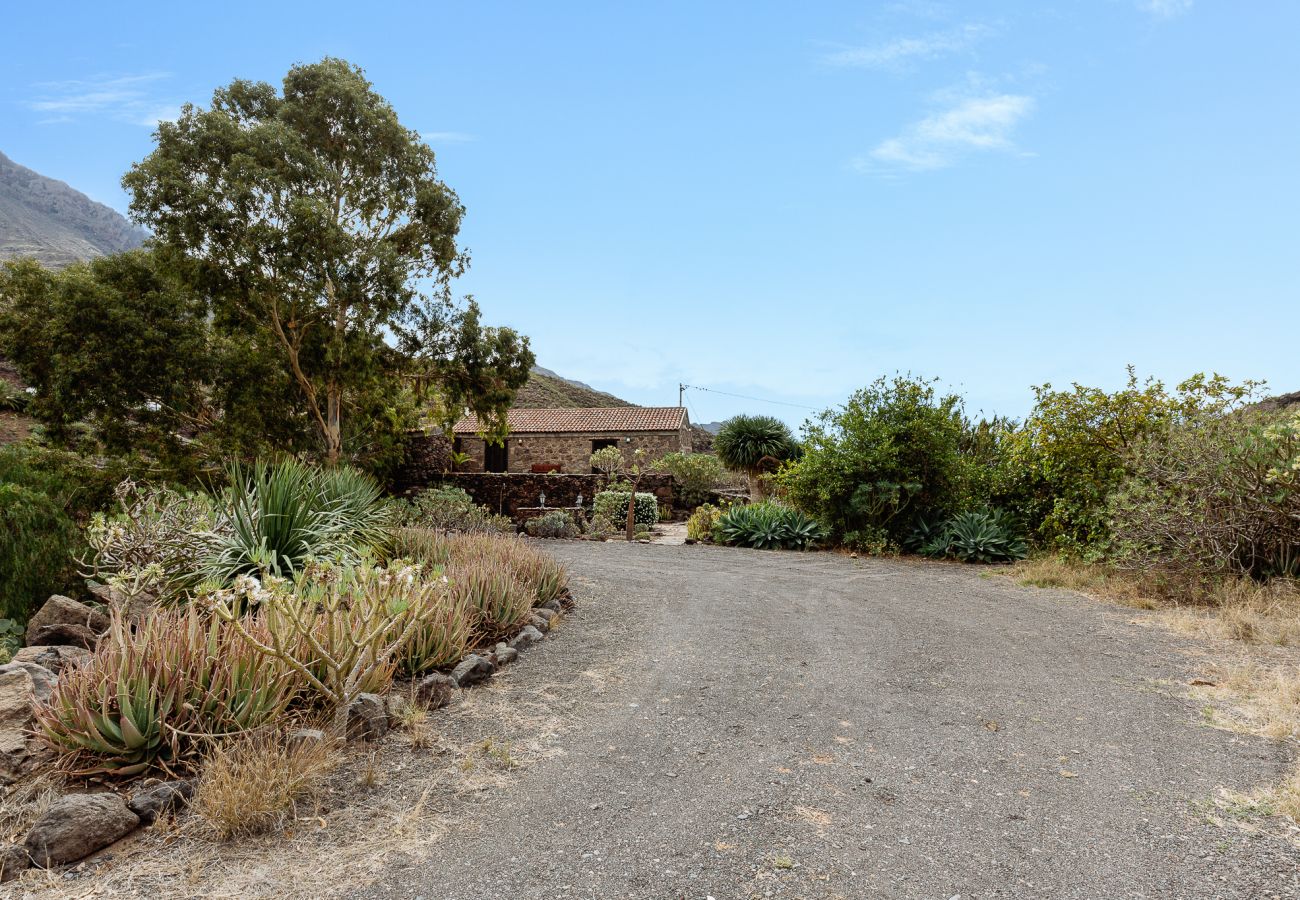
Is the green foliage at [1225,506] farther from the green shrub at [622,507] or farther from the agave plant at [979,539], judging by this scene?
the green shrub at [622,507]

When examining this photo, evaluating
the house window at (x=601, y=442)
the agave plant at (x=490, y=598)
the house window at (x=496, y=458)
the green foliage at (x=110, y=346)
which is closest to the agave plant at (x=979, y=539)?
the agave plant at (x=490, y=598)

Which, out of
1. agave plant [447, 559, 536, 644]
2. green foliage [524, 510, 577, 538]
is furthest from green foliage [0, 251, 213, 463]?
agave plant [447, 559, 536, 644]

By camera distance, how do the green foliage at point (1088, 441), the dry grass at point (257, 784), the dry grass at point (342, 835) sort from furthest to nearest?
the green foliage at point (1088, 441) → the dry grass at point (257, 784) → the dry grass at point (342, 835)

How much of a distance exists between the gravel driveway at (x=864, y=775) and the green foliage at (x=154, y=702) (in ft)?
4.62

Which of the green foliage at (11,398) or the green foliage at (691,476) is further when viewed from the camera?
the green foliage at (691,476)

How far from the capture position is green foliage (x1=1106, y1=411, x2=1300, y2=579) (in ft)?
26.6

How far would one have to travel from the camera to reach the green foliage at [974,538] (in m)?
12.8

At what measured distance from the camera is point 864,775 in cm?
378

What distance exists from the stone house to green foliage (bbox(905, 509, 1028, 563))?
1636 cm

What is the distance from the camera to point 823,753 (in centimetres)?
405

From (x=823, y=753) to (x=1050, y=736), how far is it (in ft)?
4.59

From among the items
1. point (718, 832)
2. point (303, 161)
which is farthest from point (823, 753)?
point (303, 161)

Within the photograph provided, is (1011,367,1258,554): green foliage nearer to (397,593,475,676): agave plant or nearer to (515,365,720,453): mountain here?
(397,593,475,676): agave plant

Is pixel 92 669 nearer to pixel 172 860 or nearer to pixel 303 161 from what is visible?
pixel 172 860
